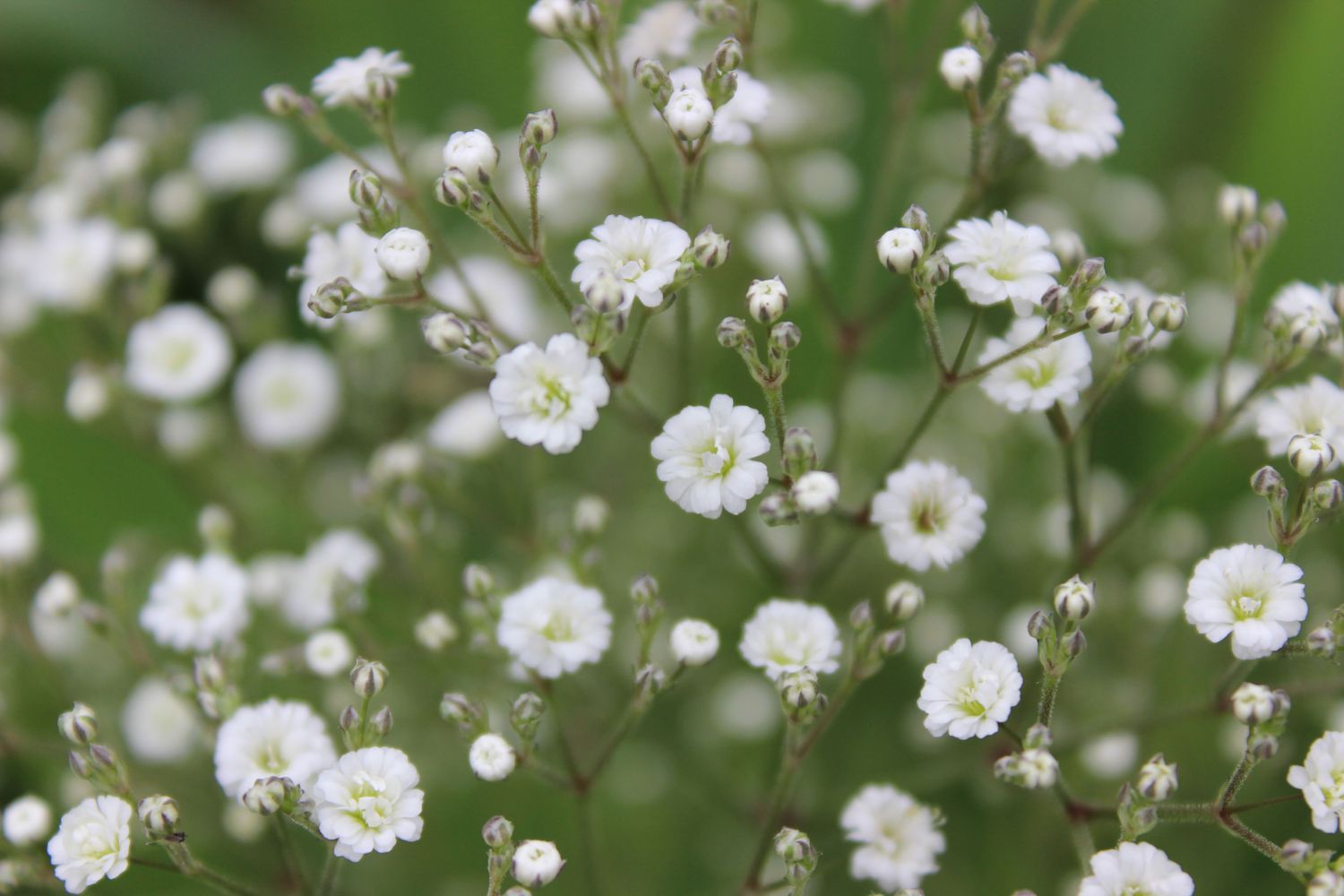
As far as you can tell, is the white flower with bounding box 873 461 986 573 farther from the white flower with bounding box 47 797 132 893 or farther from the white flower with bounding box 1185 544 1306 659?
the white flower with bounding box 47 797 132 893

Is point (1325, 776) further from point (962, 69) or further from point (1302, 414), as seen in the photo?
point (962, 69)

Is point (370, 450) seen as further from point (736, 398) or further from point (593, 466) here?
point (736, 398)

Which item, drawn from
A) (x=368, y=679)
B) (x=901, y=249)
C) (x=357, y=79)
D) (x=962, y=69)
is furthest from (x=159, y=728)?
(x=962, y=69)

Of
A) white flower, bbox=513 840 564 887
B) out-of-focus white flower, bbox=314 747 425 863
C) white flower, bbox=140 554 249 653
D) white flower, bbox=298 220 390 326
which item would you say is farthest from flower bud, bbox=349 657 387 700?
white flower, bbox=298 220 390 326

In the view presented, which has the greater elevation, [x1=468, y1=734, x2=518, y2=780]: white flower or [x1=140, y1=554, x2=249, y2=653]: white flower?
[x1=140, y1=554, x2=249, y2=653]: white flower

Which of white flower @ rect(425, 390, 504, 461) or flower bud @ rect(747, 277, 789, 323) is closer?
flower bud @ rect(747, 277, 789, 323)

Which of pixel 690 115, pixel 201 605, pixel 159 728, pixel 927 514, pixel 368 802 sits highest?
pixel 690 115
